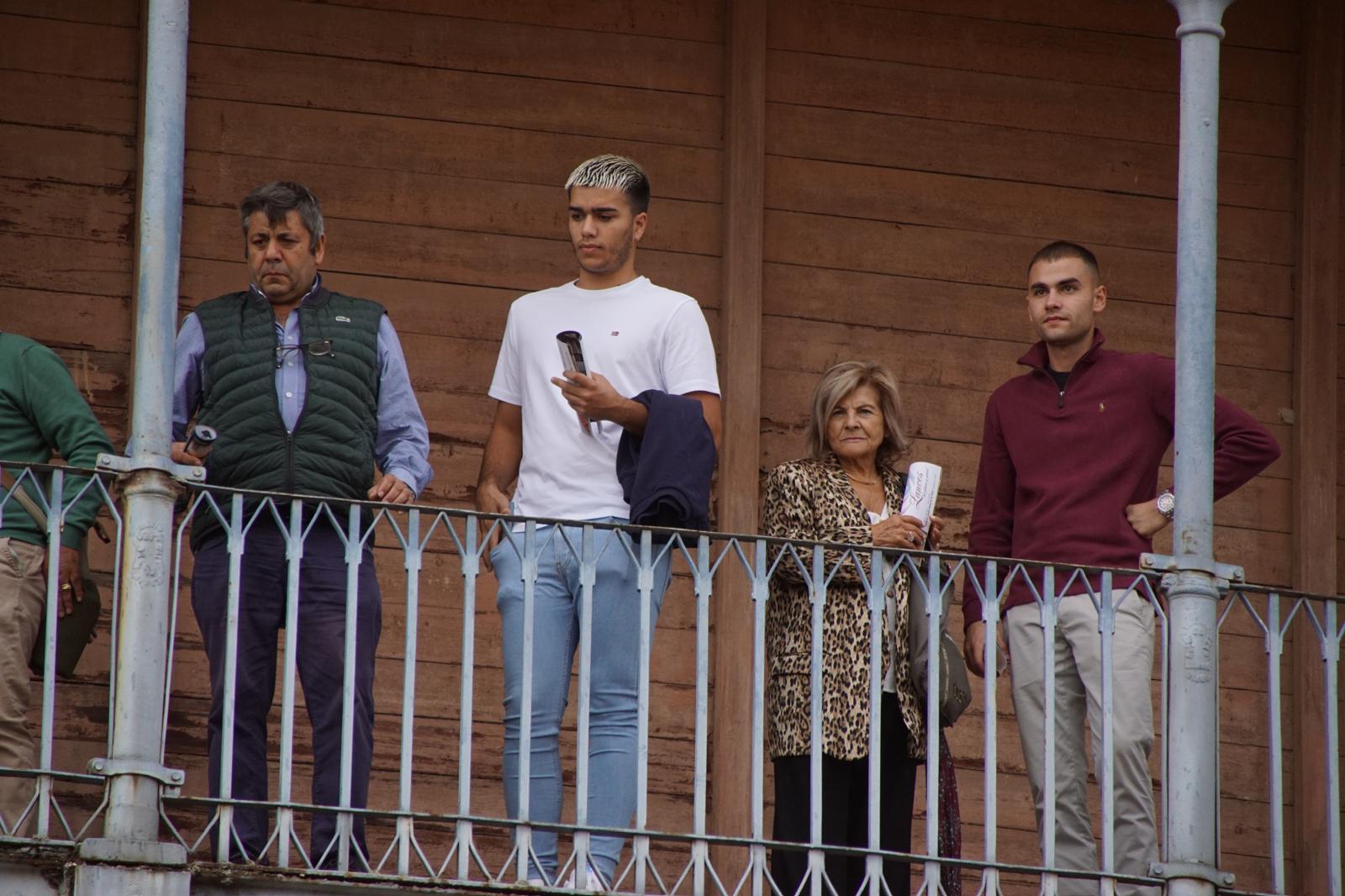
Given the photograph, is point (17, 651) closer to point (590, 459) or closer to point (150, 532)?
point (150, 532)

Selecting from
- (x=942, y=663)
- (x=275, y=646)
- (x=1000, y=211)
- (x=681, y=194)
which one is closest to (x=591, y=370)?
(x=275, y=646)

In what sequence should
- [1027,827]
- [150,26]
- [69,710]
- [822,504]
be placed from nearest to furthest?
[150,26] < [822,504] < [69,710] < [1027,827]

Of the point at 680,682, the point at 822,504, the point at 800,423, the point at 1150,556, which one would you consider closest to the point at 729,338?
the point at 800,423

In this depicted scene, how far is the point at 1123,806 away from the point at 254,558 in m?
2.55

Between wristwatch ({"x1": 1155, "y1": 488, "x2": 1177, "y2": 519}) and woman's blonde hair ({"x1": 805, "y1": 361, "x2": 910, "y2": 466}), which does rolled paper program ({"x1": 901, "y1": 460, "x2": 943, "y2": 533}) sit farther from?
wristwatch ({"x1": 1155, "y1": 488, "x2": 1177, "y2": 519})

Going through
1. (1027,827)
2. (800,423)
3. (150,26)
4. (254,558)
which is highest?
(150,26)

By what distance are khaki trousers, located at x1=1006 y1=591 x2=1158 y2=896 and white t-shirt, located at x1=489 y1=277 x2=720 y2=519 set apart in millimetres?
1225

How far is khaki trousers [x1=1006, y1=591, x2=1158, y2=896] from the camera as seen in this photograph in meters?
6.79

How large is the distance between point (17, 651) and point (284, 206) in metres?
1.52

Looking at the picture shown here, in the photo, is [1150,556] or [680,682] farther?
[680,682]

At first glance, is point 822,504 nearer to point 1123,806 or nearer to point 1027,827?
point 1123,806

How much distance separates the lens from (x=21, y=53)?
867 cm

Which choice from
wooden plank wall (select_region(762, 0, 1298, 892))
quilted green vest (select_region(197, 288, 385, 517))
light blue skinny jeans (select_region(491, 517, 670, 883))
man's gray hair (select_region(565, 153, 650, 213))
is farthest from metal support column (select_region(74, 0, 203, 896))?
wooden plank wall (select_region(762, 0, 1298, 892))

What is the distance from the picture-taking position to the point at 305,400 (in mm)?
6883
